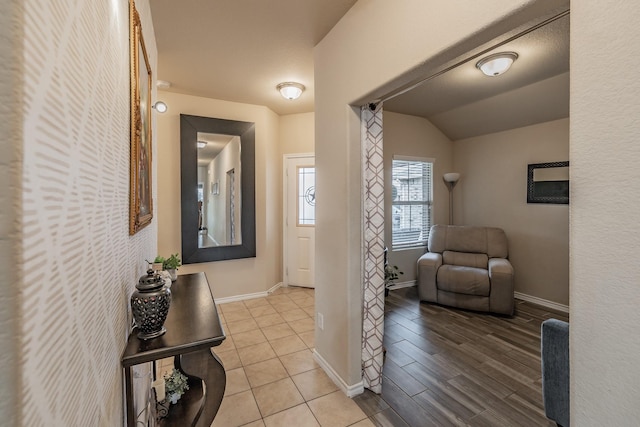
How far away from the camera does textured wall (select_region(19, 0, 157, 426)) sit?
37cm

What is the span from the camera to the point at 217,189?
3.51m

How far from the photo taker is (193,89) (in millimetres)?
3271

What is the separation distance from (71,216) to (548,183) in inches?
182

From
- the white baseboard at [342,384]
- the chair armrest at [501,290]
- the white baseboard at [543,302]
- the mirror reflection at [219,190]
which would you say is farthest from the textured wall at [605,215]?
the white baseboard at [543,302]

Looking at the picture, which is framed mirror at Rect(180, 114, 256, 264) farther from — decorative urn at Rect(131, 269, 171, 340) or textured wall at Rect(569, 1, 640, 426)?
textured wall at Rect(569, 1, 640, 426)

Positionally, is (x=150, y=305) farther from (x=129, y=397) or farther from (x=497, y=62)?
(x=497, y=62)

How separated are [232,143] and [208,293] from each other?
255 cm

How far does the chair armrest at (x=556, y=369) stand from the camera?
144 cm

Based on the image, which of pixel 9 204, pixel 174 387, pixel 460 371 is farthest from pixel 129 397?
pixel 460 371

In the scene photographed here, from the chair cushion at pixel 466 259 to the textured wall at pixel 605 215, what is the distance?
3241mm

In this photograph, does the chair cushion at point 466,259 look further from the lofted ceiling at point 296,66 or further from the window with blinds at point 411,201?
the lofted ceiling at point 296,66

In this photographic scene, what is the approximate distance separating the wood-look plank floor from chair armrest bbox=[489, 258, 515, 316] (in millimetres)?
119

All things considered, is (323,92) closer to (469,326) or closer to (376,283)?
(376,283)

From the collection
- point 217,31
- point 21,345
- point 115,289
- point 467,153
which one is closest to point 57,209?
point 21,345
